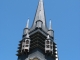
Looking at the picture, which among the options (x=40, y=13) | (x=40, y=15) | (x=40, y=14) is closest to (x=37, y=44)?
(x=40, y=15)

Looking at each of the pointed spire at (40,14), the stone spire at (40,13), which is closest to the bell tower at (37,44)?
the pointed spire at (40,14)

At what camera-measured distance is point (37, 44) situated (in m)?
42.1

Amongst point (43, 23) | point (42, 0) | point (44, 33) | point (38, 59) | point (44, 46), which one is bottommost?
point (38, 59)

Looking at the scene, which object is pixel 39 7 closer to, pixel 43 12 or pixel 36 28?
pixel 43 12

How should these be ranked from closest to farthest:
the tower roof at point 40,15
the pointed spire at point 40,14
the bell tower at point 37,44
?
the bell tower at point 37,44 < the tower roof at point 40,15 < the pointed spire at point 40,14

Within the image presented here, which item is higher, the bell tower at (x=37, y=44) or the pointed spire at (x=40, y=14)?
the pointed spire at (x=40, y=14)

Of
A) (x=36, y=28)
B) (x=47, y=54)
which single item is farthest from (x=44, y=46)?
(x=36, y=28)

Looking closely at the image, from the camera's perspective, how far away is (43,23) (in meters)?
48.8

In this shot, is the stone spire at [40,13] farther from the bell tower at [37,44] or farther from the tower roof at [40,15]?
the bell tower at [37,44]

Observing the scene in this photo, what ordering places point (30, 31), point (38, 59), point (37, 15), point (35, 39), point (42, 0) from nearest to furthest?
point (38, 59)
point (35, 39)
point (30, 31)
point (37, 15)
point (42, 0)

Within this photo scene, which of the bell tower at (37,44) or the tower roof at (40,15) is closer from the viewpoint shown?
the bell tower at (37,44)

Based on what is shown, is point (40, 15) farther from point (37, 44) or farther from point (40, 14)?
point (37, 44)

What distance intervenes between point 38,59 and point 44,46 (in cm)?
330

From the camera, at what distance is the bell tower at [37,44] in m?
41.5
